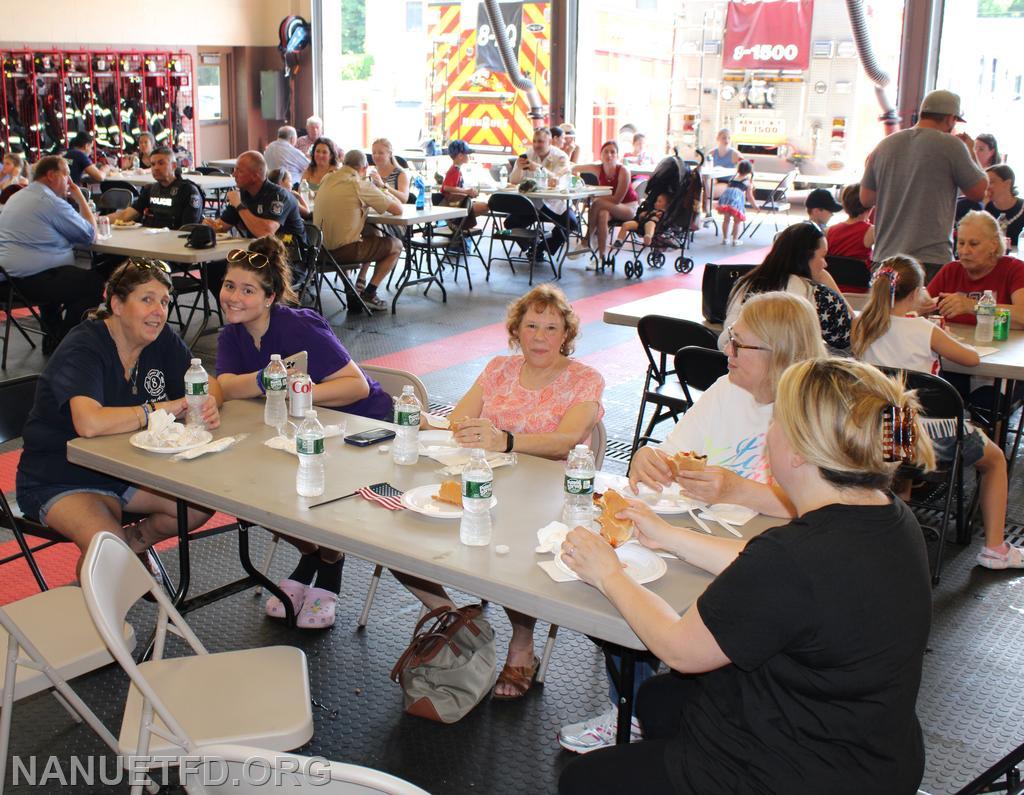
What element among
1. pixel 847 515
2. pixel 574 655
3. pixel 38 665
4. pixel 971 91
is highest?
pixel 971 91

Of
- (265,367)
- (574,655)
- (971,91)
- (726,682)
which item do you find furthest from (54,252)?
(971,91)

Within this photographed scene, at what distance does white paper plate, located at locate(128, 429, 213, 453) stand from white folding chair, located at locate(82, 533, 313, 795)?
61 centimetres

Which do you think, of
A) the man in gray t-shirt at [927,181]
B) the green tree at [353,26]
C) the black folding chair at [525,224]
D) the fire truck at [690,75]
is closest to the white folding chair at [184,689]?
the man in gray t-shirt at [927,181]

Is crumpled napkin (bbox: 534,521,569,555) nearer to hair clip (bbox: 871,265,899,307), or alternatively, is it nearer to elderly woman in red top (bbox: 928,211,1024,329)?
hair clip (bbox: 871,265,899,307)

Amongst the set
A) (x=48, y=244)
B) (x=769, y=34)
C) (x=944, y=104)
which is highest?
(x=769, y=34)

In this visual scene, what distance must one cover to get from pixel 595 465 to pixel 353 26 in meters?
A: 14.3

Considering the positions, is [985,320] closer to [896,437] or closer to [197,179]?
[896,437]

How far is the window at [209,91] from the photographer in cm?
1564

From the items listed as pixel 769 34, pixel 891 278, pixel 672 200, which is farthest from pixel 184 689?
pixel 769 34

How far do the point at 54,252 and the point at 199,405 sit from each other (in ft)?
14.3

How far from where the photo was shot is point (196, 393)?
3.17 metres

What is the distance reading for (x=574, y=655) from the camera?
339 centimetres

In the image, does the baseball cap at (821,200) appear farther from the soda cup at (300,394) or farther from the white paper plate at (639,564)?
the white paper plate at (639,564)

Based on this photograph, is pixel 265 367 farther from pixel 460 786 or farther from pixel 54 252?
pixel 54 252
